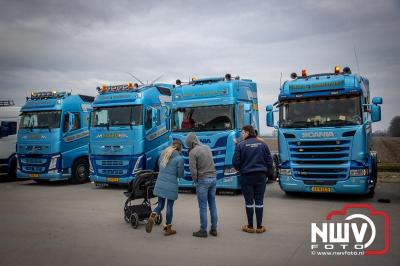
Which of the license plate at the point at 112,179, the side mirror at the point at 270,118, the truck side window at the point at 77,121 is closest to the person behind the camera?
the side mirror at the point at 270,118

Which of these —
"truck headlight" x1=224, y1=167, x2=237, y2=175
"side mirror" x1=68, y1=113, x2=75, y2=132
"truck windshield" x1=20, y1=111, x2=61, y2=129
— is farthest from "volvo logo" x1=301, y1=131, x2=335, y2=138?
"truck windshield" x1=20, y1=111, x2=61, y2=129

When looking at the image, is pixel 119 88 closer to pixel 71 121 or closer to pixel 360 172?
pixel 71 121

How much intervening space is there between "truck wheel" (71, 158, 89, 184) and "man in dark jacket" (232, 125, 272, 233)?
10140 millimetres

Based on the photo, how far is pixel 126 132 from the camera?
13.5 metres

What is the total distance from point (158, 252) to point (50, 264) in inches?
61.7

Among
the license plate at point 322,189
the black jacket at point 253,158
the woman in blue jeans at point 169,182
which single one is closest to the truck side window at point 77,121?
the woman in blue jeans at point 169,182

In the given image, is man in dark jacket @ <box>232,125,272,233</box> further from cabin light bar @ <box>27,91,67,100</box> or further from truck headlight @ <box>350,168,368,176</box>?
cabin light bar @ <box>27,91,67,100</box>

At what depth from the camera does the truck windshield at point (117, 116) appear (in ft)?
44.4

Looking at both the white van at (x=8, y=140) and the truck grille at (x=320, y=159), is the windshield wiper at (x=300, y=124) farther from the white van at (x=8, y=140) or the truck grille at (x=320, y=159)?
the white van at (x=8, y=140)

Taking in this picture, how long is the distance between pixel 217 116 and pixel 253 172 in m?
5.06

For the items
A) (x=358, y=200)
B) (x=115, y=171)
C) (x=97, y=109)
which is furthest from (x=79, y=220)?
(x=358, y=200)

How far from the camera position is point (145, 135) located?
44.1 ft

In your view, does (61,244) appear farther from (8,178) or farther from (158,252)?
(8,178)

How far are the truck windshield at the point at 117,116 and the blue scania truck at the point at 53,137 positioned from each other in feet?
4.78
